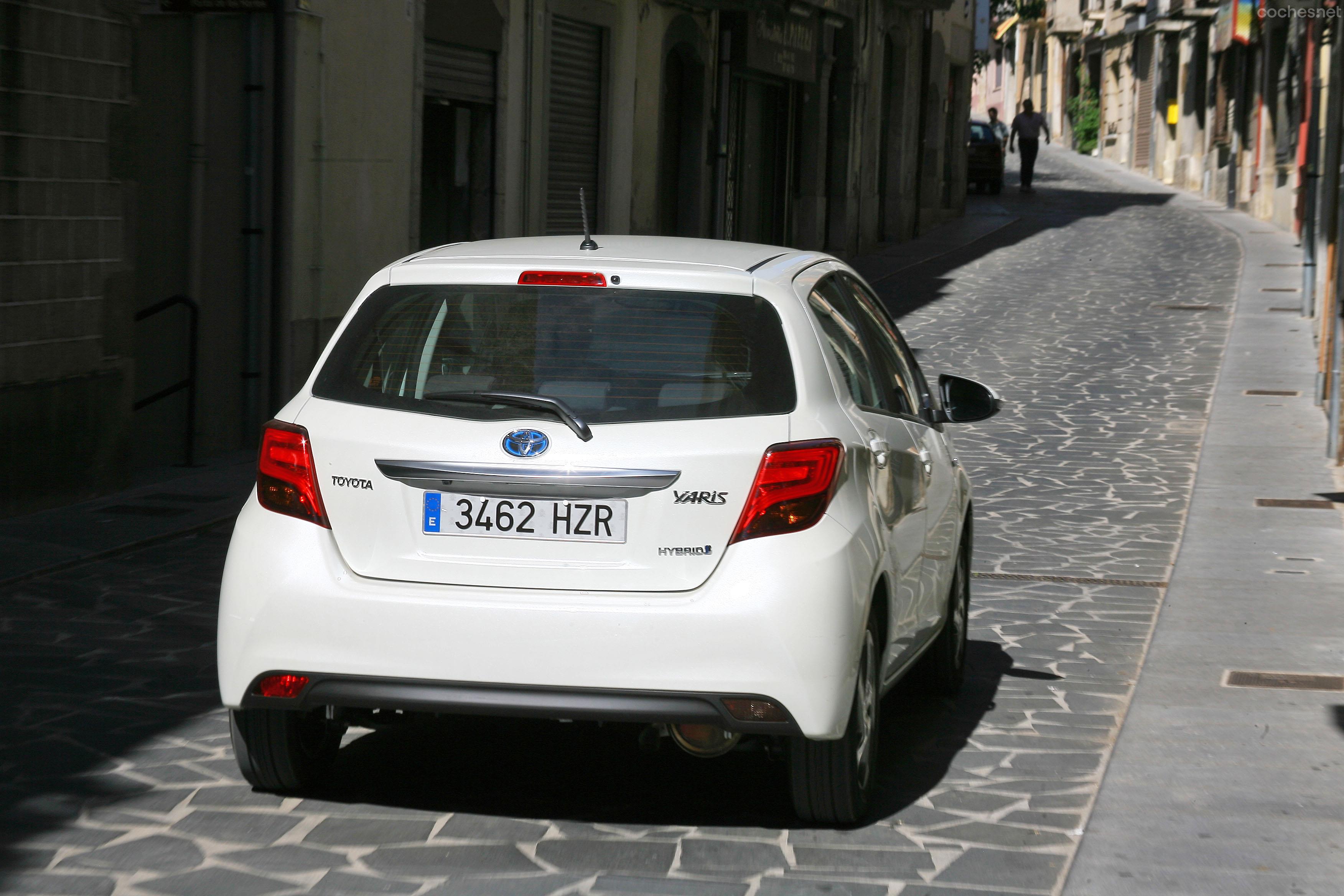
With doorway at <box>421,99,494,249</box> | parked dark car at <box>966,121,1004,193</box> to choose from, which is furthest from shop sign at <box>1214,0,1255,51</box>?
doorway at <box>421,99,494,249</box>

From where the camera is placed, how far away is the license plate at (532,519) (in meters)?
4.68

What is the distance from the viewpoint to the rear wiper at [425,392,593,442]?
4723 mm

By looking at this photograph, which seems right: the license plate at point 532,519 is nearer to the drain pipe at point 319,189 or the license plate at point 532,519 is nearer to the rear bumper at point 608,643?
the rear bumper at point 608,643

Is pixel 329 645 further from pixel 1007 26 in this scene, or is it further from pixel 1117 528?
pixel 1007 26

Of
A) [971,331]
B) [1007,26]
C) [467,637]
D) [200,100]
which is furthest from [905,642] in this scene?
[1007,26]

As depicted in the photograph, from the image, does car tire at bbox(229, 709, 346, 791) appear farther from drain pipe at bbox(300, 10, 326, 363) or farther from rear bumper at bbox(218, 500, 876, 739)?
drain pipe at bbox(300, 10, 326, 363)

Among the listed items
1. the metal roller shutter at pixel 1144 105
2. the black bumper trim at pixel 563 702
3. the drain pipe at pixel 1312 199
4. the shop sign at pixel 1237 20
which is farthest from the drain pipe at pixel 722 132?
the metal roller shutter at pixel 1144 105

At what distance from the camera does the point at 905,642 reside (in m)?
5.62

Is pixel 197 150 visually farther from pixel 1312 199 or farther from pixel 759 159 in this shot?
pixel 759 159

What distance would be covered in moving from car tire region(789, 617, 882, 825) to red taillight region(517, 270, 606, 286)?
113 centimetres

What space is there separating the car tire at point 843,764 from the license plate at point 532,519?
0.72m

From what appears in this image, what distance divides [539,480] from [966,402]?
7.06 feet

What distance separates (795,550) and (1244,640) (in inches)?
147

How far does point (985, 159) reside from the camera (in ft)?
155
